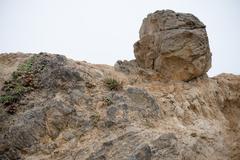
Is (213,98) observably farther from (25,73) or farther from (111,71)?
(25,73)

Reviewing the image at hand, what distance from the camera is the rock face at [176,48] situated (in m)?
12.0

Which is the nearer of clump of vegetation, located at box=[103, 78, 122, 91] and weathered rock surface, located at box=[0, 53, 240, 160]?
weathered rock surface, located at box=[0, 53, 240, 160]

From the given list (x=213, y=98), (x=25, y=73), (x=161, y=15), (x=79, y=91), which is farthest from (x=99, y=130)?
(x=161, y=15)

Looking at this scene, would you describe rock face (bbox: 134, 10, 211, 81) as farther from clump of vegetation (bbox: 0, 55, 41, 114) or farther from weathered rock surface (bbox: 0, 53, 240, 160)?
clump of vegetation (bbox: 0, 55, 41, 114)

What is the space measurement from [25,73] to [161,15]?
21.0 feet

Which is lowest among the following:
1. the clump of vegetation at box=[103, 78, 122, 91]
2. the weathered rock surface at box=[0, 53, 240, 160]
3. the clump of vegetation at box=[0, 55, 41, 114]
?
the weathered rock surface at box=[0, 53, 240, 160]

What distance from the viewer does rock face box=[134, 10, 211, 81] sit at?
39.4ft

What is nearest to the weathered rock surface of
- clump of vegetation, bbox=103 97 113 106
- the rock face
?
clump of vegetation, bbox=103 97 113 106

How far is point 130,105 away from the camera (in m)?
9.82

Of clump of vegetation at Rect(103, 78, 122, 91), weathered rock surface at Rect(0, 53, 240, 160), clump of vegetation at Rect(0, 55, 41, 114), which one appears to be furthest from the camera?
clump of vegetation at Rect(103, 78, 122, 91)

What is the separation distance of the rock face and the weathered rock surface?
514 mm

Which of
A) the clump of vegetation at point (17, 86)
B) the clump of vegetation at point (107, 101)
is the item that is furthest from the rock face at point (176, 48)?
the clump of vegetation at point (17, 86)

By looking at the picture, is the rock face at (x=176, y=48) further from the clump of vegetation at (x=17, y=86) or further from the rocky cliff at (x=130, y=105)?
the clump of vegetation at (x=17, y=86)

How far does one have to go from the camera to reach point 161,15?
12.9 metres
